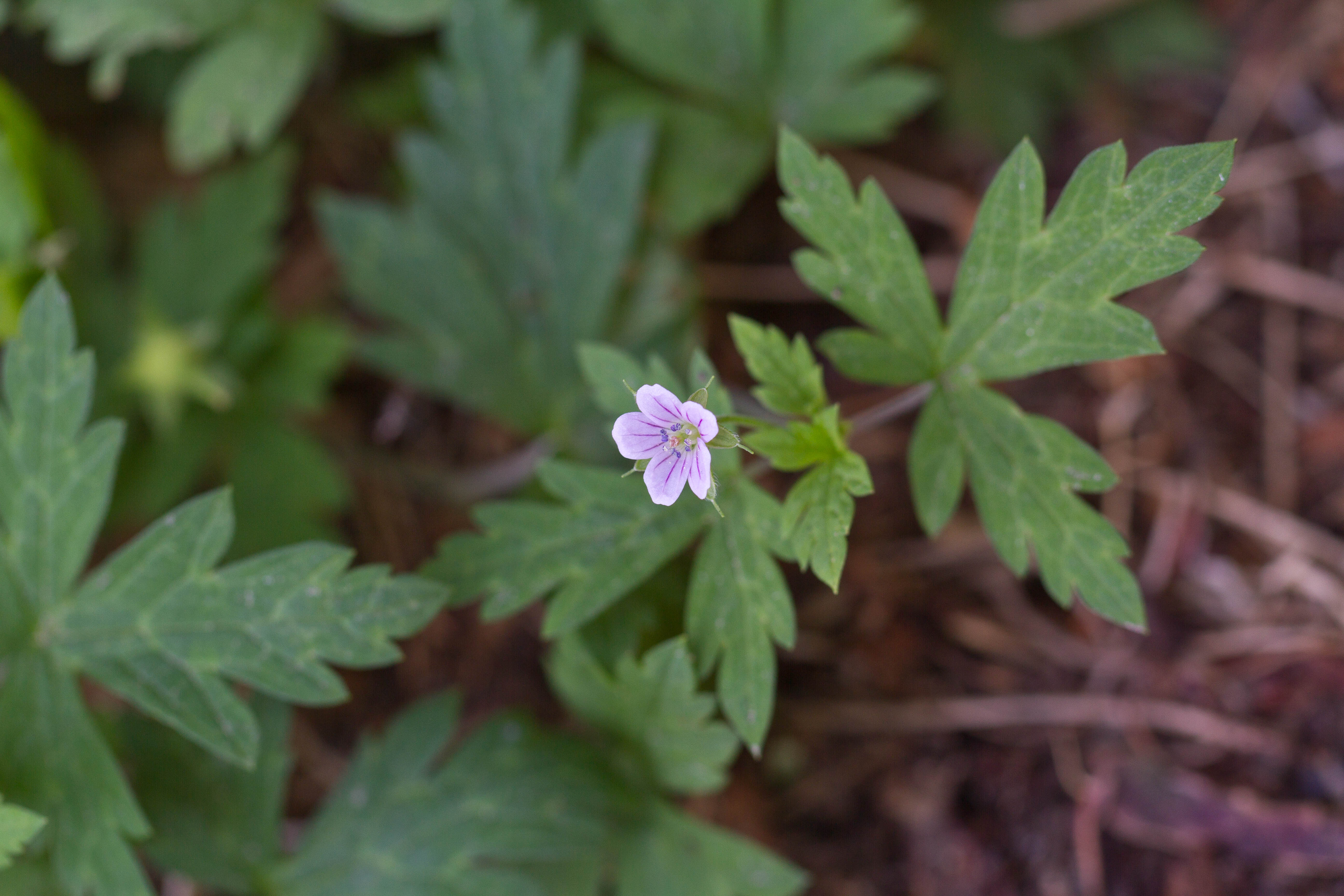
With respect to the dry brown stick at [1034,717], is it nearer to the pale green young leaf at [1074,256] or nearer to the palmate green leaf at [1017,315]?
the palmate green leaf at [1017,315]

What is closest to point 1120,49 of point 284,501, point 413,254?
point 413,254

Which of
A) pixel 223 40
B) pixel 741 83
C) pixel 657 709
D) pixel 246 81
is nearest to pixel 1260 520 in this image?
pixel 657 709

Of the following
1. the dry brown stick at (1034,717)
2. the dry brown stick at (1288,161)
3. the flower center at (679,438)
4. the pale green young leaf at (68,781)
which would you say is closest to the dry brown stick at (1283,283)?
the dry brown stick at (1288,161)

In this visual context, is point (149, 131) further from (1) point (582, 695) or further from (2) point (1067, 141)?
(2) point (1067, 141)

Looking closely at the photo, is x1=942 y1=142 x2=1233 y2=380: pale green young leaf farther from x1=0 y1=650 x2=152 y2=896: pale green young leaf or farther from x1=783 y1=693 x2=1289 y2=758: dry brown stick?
x1=0 y1=650 x2=152 y2=896: pale green young leaf

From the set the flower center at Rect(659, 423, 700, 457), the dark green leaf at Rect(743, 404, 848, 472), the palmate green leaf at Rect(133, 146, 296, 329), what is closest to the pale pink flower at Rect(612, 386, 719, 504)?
the flower center at Rect(659, 423, 700, 457)

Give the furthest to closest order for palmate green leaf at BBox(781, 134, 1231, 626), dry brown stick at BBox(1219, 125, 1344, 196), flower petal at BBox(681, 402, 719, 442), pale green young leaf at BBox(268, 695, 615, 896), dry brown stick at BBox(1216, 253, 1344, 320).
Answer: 1. dry brown stick at BBox(1219, 125, 1344, 196)
2. dry brown stick at BBox(1216, 253, 1344, 320)
3. pale green young leaf at BBox(268, 695, 615, 896)
4. palmate green leaf at BBox(781, 134, 1231, 626)
5. flower petal at BBox(681, 402, 719, 442)
